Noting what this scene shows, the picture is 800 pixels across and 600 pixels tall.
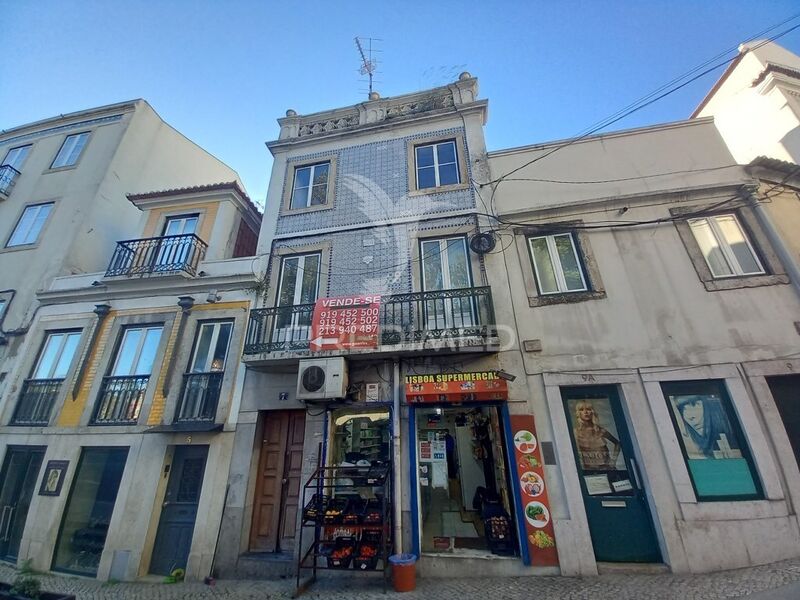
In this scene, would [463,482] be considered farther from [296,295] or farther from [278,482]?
[296,295]

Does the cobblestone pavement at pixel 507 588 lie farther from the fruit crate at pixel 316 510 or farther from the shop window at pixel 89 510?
the fruit crate at pixel 316 510

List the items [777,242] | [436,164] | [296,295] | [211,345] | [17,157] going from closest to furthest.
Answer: [777,242] → [211,345] → [296,295] → [436,164] → [17,157]

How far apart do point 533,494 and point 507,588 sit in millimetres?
1371

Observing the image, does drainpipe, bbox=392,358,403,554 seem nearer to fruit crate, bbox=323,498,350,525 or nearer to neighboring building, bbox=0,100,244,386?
fruit crate, bbox=323,498,350,525

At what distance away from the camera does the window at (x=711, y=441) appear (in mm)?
5258

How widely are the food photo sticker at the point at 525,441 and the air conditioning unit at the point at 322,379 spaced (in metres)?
3.32

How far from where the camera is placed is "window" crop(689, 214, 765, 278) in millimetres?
6520

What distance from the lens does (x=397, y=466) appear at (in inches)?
241

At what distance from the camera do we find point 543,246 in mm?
7434

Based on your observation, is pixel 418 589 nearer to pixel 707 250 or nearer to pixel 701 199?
pixel 707 250

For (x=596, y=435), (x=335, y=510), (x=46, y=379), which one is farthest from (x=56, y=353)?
(x=596, y=435)

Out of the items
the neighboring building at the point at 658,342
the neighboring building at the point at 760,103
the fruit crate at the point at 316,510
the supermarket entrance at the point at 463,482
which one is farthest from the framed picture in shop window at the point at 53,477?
the neighboring building at the point at 760,103

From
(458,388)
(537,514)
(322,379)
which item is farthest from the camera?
(322,379)

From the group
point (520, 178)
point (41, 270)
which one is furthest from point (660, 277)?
point (41, 270)
